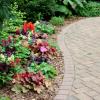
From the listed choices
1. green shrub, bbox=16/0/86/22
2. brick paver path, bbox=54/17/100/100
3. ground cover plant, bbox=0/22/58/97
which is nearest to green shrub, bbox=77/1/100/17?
green shrub, bbox=16/0/86/22

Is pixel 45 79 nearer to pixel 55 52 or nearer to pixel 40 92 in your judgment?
pixel 40 92

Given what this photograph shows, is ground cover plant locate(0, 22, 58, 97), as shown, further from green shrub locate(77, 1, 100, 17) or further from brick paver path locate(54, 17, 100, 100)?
green shrub locate(77, 1, 100, 17)

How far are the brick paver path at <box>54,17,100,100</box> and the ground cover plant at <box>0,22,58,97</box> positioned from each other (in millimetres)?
317

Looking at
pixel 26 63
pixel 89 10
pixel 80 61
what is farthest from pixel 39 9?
pixel 26 63

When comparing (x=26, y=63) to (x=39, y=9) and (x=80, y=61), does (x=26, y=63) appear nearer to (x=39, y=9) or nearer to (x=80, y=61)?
(x=80, y=61)

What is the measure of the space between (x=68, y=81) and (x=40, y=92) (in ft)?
2.11

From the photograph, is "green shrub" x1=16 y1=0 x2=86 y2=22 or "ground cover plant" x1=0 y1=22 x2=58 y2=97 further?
"green shrub" x1=16 y1=0 x2=86 y2=22

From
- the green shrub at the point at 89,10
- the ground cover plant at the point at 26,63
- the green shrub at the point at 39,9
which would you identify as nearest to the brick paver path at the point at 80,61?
the ground cover plant at the point at 26,63

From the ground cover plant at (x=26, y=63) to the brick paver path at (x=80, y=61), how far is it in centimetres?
32

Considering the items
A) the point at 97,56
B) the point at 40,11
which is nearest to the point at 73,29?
the point at 40,11

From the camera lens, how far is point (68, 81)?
5492 mm

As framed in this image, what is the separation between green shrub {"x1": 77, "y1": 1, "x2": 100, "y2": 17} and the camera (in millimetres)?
12346

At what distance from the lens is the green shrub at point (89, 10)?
12346mm

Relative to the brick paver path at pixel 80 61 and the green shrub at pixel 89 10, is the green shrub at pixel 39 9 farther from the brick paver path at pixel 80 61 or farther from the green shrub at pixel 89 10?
the green shrub at pixel 89 10
